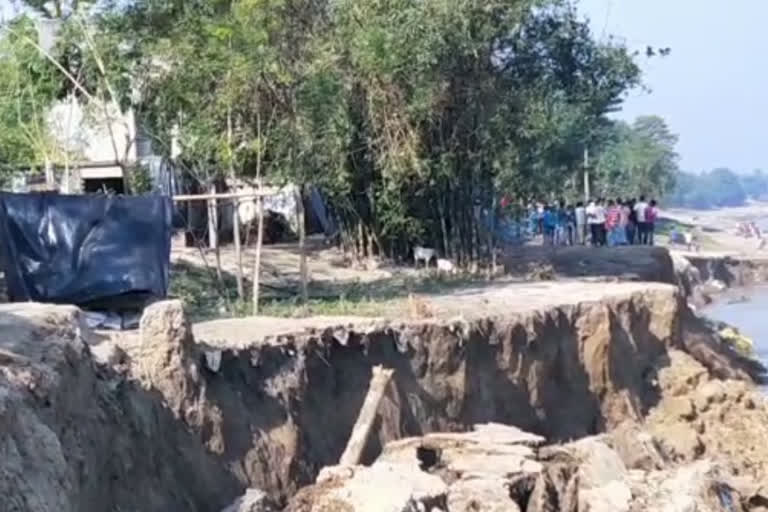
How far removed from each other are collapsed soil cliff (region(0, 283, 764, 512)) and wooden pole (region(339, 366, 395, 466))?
0.34m

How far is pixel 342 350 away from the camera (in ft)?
45.2

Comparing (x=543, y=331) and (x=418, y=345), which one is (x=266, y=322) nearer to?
(x=418, y=345)

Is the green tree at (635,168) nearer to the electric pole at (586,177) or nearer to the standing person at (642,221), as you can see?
the electric pole at (586,177)

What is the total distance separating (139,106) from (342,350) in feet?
20.9

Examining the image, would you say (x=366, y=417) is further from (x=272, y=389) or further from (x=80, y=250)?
(x=80, y=250)

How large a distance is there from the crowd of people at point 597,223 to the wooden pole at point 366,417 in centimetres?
1836

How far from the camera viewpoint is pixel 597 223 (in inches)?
1237

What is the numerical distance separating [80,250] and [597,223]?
18915 millimetres

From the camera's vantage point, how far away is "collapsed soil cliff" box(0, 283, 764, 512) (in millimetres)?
8578

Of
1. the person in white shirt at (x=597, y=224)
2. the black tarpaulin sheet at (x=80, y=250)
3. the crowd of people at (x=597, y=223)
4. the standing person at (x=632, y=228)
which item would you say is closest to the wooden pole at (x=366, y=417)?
the black tarpaulin sheet at (x=80, y=250)

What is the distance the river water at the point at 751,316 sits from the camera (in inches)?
1246

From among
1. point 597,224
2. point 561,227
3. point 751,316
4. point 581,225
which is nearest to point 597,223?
point 597,224

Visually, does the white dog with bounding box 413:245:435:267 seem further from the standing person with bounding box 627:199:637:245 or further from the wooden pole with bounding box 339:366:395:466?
the standing person with bounding box 627:199:637:245

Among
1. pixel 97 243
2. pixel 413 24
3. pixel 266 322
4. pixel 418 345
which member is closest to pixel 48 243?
pixel 97 243
